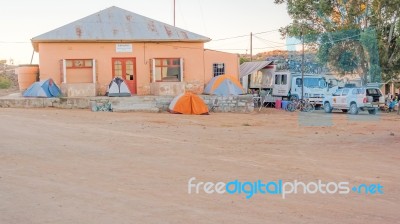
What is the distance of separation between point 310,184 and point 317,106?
26.9 metres

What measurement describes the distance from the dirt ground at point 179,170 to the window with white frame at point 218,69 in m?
12.4

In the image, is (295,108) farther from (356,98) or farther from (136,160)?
(136,160)

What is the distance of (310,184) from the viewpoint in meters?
9.07

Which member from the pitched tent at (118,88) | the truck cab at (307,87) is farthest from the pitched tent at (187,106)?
the truck cab at (307,87)

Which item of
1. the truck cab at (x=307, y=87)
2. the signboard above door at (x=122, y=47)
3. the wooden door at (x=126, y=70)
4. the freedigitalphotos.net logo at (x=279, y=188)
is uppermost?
the signboard above door at (x=122, y=47)

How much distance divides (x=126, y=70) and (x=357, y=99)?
39.2 ft

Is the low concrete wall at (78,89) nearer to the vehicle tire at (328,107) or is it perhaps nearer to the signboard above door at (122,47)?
the signboard above door at (122,47)

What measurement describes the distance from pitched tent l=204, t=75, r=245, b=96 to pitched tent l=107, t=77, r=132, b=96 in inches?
172

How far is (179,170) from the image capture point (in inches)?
404

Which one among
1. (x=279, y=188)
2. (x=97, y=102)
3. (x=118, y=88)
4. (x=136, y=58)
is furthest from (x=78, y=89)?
(x=279, y=188)

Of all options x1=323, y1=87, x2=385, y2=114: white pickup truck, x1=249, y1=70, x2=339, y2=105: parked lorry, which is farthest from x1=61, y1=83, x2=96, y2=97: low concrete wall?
x1=323, y1=87, x2=385, y2=114: white pickup truck

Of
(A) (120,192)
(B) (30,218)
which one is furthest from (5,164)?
(B) (30,218)

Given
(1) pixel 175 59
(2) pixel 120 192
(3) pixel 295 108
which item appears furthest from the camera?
(3) pixel 295 108

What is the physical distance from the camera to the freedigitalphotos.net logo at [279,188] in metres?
8.52
